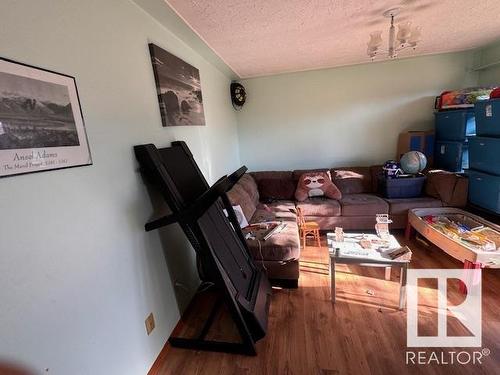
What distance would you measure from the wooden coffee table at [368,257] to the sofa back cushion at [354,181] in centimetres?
148

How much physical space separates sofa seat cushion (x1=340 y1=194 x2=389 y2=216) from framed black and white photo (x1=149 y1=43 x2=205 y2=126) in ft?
6.73

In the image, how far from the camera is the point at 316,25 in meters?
2.05

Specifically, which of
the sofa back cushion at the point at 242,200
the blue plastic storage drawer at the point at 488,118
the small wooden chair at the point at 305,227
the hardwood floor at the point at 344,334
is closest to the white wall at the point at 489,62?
the blue plastic storage drawer at the point at 488,118

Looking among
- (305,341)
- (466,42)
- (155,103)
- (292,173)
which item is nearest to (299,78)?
(292,173)

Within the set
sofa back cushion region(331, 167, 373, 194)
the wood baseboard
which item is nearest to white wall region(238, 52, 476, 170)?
sofa back cushion region(331, 167, 373, 194)

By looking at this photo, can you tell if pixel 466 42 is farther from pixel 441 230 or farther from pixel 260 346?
pixel 260 346

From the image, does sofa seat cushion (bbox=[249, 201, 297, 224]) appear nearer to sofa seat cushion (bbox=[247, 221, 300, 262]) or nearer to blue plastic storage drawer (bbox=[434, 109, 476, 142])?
sofa seat cushion (bbox=[247, 221, 300, 262])

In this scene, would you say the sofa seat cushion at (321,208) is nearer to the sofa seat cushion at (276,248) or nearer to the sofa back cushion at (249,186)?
the sofa back cushion at (249,186)

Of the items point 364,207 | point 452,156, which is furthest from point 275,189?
point 452,156

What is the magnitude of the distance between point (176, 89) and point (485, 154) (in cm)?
305

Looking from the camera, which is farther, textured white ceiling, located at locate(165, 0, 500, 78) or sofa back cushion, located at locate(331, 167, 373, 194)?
sofa back cushion, located at locate(331, 167, 373, 194)

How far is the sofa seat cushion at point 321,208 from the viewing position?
10.2 ft

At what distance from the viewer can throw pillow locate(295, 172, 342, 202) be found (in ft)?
11.0

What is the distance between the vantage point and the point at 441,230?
7.59 ft
